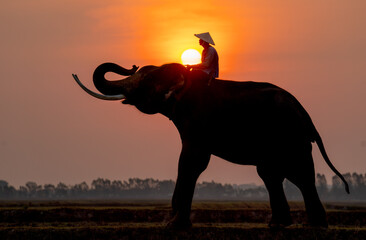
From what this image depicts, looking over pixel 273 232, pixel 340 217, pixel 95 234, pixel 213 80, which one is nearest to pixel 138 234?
pixel 95 234

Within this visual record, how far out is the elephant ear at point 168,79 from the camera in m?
16.3

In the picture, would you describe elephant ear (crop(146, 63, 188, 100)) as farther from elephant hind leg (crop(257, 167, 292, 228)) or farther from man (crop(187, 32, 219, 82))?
elephant hind leg (crop(257, 167, 292, 228))

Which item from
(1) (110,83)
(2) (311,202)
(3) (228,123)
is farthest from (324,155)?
(1) (110,83)

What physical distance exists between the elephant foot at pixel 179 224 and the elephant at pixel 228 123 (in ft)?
0.29

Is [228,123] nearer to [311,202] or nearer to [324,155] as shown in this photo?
[311,202]

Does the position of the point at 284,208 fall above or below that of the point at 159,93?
below

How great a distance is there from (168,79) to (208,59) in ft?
3.61

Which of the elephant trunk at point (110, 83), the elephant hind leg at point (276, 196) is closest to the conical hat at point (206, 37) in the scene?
the elephant trunk at point (110, 83)

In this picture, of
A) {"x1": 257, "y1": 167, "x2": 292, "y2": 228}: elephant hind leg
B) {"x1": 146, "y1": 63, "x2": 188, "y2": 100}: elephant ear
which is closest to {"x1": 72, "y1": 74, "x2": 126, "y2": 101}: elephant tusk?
{"x1": 146, "y1": 63, "x2": 188, "y2": 100}: elephant ear

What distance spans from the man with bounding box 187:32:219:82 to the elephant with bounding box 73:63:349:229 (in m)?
0.17

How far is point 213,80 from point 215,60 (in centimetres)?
50

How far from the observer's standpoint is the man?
1639 cm

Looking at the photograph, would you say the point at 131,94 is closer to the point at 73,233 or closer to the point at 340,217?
the point at 73,233

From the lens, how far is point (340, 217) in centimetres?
3181
